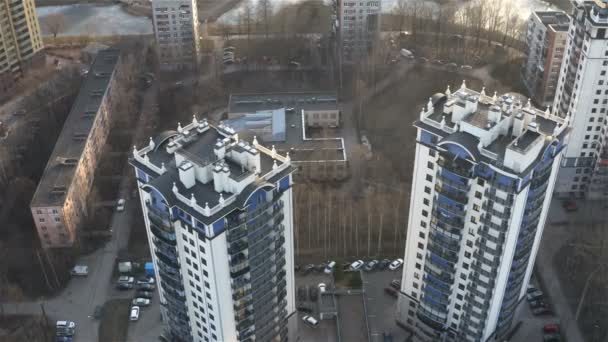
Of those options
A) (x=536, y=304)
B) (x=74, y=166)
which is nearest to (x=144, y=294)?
(x=74, y=166)

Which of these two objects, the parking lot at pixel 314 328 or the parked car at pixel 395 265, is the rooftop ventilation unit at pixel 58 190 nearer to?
the parking lot at pixel 314 328

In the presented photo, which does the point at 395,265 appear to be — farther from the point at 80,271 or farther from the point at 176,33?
the point at 176,33

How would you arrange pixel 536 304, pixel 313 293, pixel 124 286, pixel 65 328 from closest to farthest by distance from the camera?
1. pixel 65 328
2. pixel 536 304
3. pixel 313 293
4. pixel 124 286

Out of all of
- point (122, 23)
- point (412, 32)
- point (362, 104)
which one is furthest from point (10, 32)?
point (412, 32)

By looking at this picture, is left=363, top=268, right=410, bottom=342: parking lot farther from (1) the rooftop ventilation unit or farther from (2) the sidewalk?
→ (1) the rooftop ventilation unit

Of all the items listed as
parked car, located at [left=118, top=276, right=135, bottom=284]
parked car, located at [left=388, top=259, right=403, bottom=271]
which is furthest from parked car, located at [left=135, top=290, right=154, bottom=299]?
parked car, located at [left=388, top=259, right=403, bottom=271]

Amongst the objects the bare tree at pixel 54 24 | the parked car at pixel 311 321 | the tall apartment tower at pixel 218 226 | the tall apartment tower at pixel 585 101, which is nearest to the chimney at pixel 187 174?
the tall apartment tower at pixel 218 226
